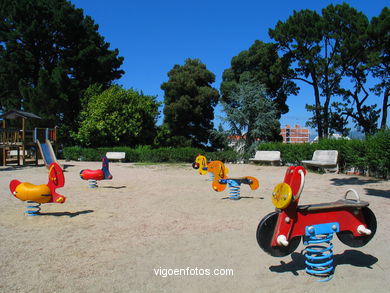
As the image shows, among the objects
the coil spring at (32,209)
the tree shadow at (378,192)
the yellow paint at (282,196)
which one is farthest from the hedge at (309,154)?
the coil spring at (32,209)

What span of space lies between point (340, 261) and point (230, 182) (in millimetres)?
4515

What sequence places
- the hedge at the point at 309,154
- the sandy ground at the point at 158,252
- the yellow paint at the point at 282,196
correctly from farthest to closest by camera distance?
the hedge at the point at 309,154 < the sandy ground at the point at 158,252 < the yellow paint at the point at 282,196

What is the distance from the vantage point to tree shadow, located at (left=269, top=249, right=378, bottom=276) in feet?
13.3

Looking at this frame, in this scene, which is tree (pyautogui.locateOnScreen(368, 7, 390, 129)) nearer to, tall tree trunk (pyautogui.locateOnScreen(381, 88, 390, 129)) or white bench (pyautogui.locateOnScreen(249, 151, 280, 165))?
tall tree trunk (pyautogui.locateOnScreen(381, 88, 390, 129))

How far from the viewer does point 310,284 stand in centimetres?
362

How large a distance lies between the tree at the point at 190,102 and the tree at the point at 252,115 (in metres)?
2.33

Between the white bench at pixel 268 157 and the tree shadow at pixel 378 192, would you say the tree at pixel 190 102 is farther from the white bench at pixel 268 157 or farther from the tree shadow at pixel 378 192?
the tree shadow at pixel 378 192

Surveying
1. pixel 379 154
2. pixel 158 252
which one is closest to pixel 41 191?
pixel 158 252

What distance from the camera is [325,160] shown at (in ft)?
52.0

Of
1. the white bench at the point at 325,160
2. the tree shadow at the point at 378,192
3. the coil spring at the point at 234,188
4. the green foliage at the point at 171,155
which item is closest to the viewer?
the coil spring at the point at 234,188

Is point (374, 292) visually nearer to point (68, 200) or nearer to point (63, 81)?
point (68, 200)

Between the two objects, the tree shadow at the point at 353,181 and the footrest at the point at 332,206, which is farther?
the tree shadow at the point at 353,181

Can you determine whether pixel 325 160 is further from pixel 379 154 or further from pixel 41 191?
pixel 41 191

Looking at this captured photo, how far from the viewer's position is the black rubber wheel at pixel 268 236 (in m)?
3.53
